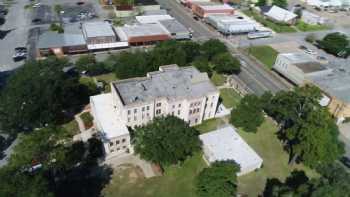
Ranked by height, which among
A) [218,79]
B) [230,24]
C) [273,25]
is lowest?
[218,79]

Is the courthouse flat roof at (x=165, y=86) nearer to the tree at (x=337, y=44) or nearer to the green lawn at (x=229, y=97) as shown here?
the green lawn at (x=229, y=97)

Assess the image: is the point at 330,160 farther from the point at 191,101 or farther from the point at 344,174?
the point at 191,101

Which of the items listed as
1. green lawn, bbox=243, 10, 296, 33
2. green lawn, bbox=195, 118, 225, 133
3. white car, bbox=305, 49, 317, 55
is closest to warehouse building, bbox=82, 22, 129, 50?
green lawn, bbox=195, 118, 225, 133

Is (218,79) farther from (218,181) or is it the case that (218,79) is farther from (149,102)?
(218,181)

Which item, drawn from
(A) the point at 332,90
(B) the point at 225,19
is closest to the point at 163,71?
(A) the point at 332,90

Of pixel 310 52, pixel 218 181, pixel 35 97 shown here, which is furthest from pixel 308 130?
pixel 310 52
